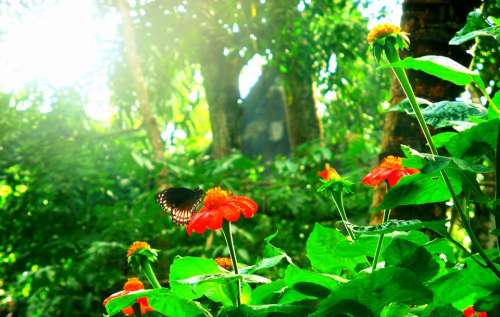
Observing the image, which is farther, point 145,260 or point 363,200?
point 363,200

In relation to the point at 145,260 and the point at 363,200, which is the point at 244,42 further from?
the point at 145,260

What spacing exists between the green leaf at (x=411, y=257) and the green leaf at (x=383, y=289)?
0.25ft

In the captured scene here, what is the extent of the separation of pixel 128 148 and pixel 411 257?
4.53 metres

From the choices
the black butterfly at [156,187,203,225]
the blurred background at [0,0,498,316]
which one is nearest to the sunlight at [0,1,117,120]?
the blurred background at [0,0,498,316]

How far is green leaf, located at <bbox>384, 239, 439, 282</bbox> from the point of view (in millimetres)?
973

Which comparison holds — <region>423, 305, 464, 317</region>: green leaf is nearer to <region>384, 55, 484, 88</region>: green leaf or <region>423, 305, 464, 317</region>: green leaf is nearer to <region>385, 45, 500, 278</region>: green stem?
<region>385, 45, 500, 278</region>: green stem

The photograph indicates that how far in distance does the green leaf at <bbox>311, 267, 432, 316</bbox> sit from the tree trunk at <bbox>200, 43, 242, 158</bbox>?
17.7 feet

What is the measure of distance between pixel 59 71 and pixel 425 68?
531 centimetres

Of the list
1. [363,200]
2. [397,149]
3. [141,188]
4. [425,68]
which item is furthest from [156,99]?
[425,68]

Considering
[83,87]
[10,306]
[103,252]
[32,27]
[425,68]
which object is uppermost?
[32,27]

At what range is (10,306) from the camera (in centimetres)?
441

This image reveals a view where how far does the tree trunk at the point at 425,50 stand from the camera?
2064mm

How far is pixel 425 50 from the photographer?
210 centimetres

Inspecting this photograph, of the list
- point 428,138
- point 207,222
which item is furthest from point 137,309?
point 428,138
